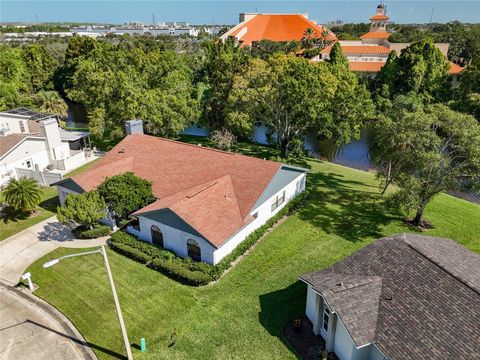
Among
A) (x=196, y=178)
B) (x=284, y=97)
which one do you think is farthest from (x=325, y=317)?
(x=284, y=97)

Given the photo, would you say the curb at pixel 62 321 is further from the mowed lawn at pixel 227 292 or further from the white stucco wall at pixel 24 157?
the white stucco wall at pixel 24 157

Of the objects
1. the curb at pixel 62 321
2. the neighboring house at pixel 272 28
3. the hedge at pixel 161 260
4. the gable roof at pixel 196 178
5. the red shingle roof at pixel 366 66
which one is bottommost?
the curb at pixel 62 321

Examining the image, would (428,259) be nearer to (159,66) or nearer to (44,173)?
(44,173)

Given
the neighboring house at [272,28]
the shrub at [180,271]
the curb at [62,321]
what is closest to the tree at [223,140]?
the shrub at [180,271]

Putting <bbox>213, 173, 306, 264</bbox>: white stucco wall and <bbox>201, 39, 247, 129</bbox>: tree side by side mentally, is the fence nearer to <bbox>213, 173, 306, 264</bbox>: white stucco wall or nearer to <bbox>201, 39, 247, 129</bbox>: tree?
<bbox>213, 173, 306, 264</bbox>: white stucco wall

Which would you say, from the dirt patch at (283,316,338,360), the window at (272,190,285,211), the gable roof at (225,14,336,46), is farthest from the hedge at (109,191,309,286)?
the gable roof at (225,14,336,46)

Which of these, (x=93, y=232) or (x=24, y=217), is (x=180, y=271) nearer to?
(x=93, y=232)

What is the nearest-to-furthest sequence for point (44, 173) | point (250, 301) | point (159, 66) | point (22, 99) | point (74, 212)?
point (250, 301)
point (74, 212)
point (44, 173)
point (159, 66)
point (22, 99)

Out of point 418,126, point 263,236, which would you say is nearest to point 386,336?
point 263,236
